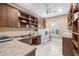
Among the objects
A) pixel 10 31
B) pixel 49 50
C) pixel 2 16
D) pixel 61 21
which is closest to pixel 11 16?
pixel 2 16

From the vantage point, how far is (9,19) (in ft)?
8.79

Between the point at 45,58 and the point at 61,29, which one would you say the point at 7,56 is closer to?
the point at 45,58

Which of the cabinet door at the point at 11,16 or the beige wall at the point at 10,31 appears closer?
the cabinet door at the point at 11,16

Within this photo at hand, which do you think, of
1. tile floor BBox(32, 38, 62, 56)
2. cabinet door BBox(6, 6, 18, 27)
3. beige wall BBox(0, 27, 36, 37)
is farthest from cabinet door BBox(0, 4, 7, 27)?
tile floor BBox(32, 38, 62, 56)

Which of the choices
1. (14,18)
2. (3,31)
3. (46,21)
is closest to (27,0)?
(14,18)

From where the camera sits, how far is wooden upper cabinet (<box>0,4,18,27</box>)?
2.42 meters

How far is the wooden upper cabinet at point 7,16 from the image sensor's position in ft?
7.95

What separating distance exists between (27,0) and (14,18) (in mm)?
1874

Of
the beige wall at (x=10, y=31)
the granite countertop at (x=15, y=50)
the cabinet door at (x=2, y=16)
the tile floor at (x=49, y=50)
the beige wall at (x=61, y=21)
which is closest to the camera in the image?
the granite countertop at (x=15, y=50)

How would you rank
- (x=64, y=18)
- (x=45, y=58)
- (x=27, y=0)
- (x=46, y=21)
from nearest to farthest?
1. (x=45, y=58)
2. (x=27, y=0)
3. (x=64, y=18)
4. (x=46, y=21)

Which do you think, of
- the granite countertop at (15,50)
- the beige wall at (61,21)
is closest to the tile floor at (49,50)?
the granite countertop at (15,50)

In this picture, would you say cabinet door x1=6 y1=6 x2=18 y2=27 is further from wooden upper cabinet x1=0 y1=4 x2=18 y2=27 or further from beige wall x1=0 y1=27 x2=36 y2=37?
beige wall x1=0 y1=27 x2=36 y2=37

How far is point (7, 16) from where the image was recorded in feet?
8.54

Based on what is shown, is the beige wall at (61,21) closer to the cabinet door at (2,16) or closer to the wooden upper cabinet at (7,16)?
the wooden upper cabinet at (7,16)
